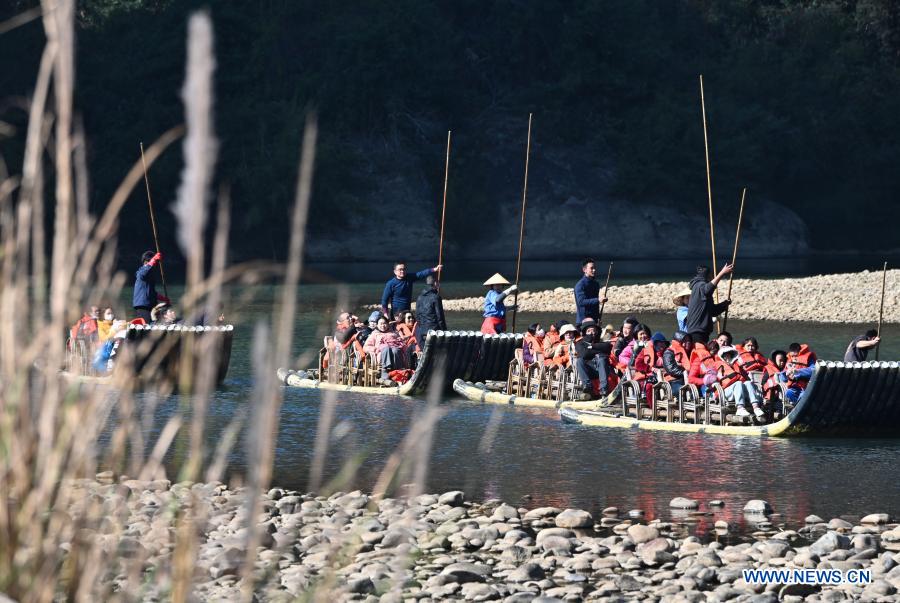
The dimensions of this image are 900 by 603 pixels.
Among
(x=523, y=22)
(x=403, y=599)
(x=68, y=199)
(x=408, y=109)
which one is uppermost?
(x=523, y=22)

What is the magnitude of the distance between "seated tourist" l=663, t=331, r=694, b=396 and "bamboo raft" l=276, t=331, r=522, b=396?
3231 mm

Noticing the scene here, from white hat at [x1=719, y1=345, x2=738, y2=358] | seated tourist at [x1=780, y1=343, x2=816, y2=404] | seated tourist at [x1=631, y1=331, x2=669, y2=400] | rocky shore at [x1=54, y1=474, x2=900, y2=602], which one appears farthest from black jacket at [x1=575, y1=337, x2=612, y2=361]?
rocky shore at [x1=54, y1=474, x2=900, y2=602]

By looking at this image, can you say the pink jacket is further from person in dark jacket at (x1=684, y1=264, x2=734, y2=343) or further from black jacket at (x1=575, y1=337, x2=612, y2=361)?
person in dark jacket at (x1=684, y1=264, x2=734, y2=343)

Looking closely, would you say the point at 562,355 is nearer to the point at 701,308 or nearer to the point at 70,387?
the point at 701,308

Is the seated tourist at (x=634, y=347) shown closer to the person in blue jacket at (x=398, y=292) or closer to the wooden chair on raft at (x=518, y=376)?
the wooden chair on raft at (x=518, y=376)

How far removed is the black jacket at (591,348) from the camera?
16828 mm

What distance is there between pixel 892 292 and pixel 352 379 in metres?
20.8

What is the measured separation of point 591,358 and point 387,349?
9.70ft

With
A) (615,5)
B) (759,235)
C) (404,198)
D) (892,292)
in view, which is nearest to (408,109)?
(404,198)

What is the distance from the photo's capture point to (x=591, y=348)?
55.4 ft

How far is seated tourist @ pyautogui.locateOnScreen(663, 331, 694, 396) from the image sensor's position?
592 inches

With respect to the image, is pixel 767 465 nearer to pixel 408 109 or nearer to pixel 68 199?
pixel 68 199

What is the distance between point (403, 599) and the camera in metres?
8.30

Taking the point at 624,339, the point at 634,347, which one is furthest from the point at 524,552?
the point at 624,339
